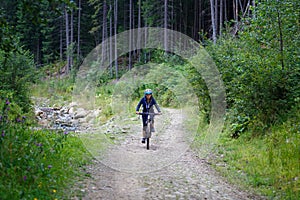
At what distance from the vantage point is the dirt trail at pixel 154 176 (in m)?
5.71

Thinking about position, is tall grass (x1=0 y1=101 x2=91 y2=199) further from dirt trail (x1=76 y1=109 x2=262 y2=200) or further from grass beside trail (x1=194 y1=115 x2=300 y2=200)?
grass beside trail (x1=194 y1=115 x2=300 y2=200)

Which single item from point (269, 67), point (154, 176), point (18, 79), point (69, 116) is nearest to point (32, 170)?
point (154, 176)

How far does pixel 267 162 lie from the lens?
23.4 ft

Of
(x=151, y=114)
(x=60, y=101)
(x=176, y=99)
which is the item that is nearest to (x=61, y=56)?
(x=60, y=101)

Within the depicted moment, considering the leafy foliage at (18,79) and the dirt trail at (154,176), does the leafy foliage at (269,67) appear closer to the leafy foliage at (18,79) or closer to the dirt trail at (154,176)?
the dirt trail at (154,176)

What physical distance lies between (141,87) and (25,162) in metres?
22.4

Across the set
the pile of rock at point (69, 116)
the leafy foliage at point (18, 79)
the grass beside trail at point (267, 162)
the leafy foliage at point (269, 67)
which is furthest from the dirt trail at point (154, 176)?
the pile of rock at point (69, 116)

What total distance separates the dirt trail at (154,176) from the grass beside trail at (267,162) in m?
0.41

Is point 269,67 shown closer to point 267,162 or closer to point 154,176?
point 267,162

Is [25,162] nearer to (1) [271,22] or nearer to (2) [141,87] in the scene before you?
(1) [271,22]

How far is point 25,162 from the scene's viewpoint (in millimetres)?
5320

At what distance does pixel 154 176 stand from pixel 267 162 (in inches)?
110

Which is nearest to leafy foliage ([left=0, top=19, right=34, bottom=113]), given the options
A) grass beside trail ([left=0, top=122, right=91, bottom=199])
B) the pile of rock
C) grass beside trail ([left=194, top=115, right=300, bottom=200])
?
the pile of rock

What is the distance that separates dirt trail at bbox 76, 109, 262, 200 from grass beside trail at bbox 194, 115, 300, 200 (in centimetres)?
41
